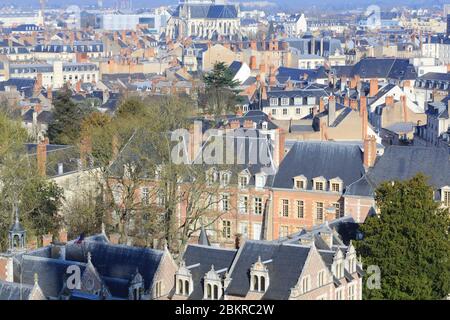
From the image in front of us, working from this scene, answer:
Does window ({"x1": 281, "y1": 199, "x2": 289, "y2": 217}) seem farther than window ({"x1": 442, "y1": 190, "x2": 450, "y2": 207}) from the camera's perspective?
Yes

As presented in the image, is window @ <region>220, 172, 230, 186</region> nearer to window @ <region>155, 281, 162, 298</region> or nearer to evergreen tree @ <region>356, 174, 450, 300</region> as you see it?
evergreen tree @ <region>356, 174, 450, 300</region>

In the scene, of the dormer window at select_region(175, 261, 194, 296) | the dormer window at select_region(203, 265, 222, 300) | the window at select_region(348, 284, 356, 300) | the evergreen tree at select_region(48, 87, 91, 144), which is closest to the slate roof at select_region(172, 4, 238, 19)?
the evergreen tree at select_region(48, 87, 91, 144)

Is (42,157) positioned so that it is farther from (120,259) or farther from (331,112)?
(120,259)

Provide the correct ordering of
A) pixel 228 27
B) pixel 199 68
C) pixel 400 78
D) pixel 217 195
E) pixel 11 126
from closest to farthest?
pixel 217 195 → pixel 11 126 → pixel 400 78 → pixel 199 68 → pixel 228 27

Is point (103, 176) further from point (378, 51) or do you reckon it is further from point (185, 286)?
point (378, 51)

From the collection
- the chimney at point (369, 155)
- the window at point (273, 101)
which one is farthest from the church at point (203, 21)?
the chimney at point (369, 155)
